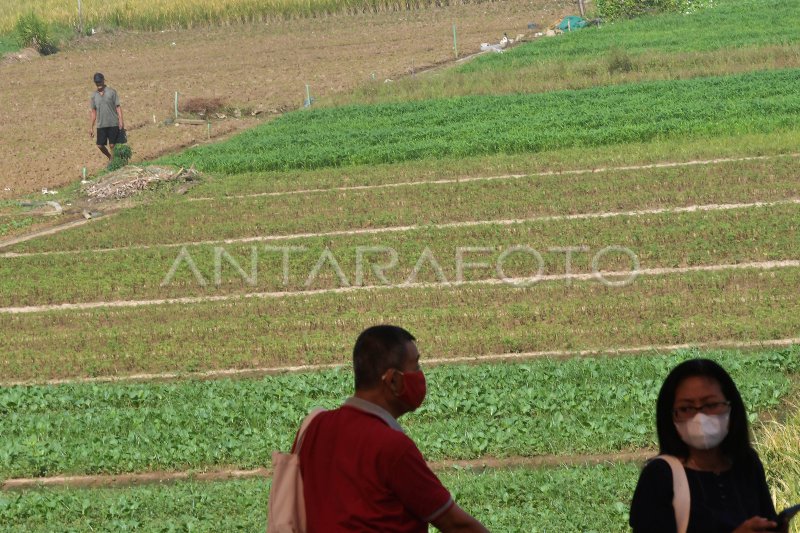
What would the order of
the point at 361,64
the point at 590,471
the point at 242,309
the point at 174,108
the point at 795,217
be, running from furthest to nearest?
the point at 361,64, the point at 174,108, the point at 795,217, the point at 242,309, the point at 590,471

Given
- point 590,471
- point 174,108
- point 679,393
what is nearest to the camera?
point 679,393

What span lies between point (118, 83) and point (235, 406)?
116 feet

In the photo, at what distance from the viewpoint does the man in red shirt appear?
493cm

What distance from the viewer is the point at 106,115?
2738 centimetres

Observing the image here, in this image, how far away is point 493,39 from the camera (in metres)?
48.8

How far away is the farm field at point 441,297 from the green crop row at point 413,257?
57 millimetres

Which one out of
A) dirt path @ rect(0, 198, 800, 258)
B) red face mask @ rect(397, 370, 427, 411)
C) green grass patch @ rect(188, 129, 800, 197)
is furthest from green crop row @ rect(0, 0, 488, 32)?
red face mask @ rect(397, 370, 427, 411)

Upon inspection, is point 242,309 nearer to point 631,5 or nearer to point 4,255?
point 4,255

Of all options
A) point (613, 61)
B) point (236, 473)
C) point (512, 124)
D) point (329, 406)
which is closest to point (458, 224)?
point (512, 124)

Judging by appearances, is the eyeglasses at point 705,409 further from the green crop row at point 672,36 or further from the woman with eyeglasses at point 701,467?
the green crop row at point 672,36

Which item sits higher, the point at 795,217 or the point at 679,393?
the point at 679,393

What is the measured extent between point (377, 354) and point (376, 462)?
43 centimetres

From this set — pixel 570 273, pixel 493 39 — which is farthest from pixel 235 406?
pixel 493 39

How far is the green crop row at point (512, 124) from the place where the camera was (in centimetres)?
2698
